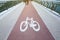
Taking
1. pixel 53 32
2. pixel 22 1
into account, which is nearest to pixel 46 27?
pixel 53 32

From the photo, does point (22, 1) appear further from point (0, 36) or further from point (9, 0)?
point (0, 36)

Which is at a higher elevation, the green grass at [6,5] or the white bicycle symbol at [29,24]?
the green grass at [6,5]

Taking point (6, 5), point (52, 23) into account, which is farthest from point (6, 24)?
point (52, 23)

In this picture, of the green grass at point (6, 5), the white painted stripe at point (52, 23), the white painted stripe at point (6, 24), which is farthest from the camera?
the white painted stripe at point (52, 23)

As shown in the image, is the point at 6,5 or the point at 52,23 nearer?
the point at 6,5

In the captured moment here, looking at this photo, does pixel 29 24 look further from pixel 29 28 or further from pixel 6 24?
pixel 6 24

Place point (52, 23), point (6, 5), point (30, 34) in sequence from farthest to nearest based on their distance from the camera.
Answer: point (52, 23) → point (30, 34) → point (6, 5)

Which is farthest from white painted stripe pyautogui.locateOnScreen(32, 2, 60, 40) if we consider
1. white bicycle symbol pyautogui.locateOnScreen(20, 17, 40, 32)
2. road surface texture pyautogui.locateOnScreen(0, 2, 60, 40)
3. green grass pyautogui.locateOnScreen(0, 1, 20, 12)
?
green grass pyautogui.locateOnScreen(0, 1, 20, 12)

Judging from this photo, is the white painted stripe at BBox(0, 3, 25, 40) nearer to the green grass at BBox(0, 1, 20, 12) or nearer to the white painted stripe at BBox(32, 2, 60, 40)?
the green grass at BBox(0, 1, 20, 12)

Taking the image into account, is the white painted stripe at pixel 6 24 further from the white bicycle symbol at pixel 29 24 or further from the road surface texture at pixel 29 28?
the white bicycle symbol at pixel 29 24

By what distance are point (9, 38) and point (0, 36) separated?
12 centimetres

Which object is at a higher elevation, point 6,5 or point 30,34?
point 6,5

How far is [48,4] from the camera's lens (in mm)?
2238

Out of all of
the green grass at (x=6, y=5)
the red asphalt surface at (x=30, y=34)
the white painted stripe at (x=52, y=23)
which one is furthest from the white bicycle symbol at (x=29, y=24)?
the green grass at (x=6, y=5)
